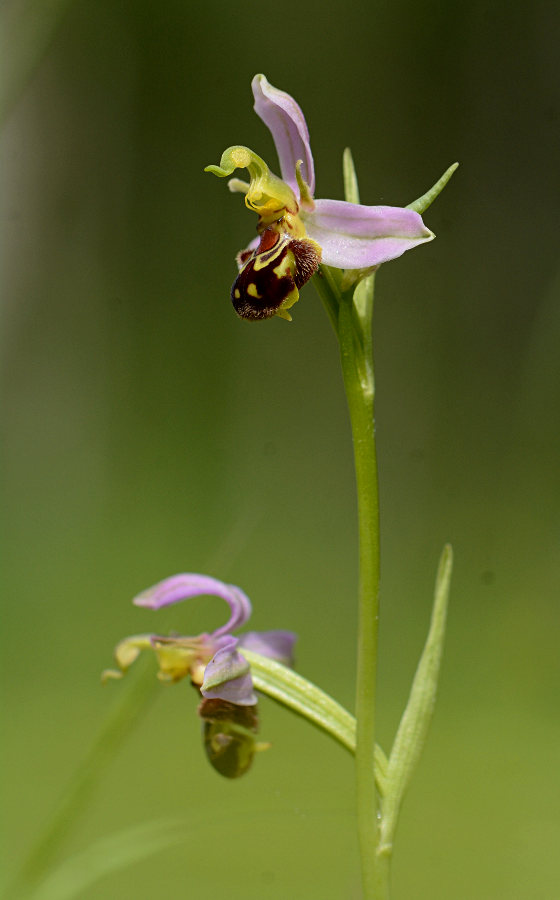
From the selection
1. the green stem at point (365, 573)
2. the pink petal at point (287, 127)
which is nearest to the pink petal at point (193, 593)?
the green stem at point (365, 573)

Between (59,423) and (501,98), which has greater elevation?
(501,98)

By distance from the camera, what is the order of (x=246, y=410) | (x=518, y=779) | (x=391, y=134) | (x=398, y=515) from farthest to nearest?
(x=391, y=134) → (x=246, y=410) → (x=398, y=515) → (x=518, y=779)

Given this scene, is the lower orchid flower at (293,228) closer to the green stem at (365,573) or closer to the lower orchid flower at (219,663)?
the green stem at (365,573)

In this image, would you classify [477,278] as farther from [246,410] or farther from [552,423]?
[246,410]

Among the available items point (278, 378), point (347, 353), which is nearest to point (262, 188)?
point (347, 353)

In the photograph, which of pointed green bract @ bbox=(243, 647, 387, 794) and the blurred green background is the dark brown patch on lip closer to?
pointed green bract @ bbox=(243, 647, 387, 794)

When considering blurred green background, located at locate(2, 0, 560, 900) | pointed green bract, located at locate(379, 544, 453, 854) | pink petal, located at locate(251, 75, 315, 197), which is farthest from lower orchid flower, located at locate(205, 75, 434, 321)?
blurred green background, located at locate(2, 0, 560, 900)

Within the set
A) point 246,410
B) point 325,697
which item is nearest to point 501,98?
A: point 246,410

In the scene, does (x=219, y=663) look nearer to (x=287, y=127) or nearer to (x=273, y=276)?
(x=273, y=276)
